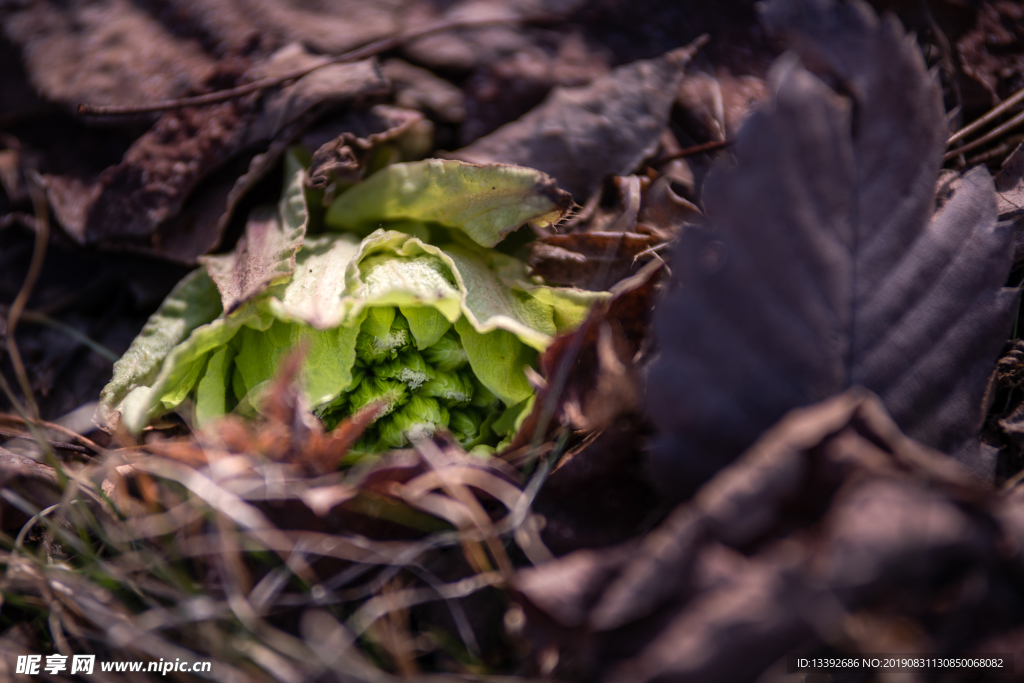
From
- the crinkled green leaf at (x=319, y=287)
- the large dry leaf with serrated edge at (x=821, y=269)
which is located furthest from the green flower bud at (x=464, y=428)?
the large dry leaf with serrated edge at (x=821, y=269)

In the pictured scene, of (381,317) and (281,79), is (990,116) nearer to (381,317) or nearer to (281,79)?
(381,317)

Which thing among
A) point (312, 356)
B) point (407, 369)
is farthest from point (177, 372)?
point (407, 369)

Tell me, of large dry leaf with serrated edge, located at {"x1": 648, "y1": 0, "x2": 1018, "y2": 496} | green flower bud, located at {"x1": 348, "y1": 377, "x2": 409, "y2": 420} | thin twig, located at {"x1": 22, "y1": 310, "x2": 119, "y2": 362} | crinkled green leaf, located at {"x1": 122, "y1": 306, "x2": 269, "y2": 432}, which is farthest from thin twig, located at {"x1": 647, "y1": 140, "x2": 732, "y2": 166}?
thin twig, located at {"x1": 22, "y1": 310, "x2": 119, "y2": 362}

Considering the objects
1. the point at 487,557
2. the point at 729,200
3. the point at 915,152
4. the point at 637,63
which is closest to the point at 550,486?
the point at 487,557

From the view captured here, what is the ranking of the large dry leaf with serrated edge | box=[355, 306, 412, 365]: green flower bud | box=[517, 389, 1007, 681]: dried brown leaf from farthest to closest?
1. box=[355, 306, 412, 365]: green flower bud
2. the large dry leaf with serrated edge
3. box=[517, 389, 1007, 681]: dried brown leaf

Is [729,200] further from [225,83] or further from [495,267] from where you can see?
[225,83]

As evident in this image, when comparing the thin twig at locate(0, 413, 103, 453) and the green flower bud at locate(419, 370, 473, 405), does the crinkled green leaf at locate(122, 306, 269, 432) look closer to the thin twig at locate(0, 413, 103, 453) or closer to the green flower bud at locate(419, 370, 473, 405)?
the thin twig at locate(0, 413, 103, 453)
